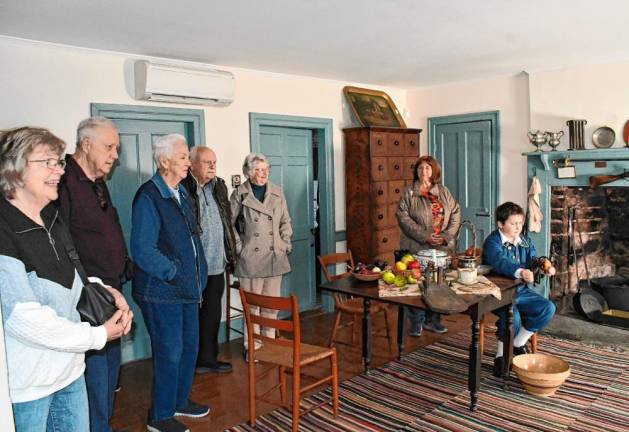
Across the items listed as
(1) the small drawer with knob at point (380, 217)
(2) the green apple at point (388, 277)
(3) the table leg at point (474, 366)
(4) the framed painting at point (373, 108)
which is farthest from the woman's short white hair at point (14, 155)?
(4) the framed painting at point (373, 108)

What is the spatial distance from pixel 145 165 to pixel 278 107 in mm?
1346

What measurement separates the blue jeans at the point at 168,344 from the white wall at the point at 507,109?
3.62m

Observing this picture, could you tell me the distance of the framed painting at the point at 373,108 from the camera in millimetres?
5219

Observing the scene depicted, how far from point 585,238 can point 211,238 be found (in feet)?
12.2

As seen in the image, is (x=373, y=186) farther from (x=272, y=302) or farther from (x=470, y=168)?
(x=272, y=302)

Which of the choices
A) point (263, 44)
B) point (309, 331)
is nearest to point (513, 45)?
point (263, 44)

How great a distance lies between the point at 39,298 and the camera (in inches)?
60.3

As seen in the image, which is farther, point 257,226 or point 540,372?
point 257,226

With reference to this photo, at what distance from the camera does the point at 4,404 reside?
1.20 m

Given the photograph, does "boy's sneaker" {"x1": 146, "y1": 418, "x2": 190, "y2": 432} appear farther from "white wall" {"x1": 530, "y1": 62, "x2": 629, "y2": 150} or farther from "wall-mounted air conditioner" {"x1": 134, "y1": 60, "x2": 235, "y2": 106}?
"white wall" {"x1": 530, "y1": 62, "x2": 629, "y2": 150}

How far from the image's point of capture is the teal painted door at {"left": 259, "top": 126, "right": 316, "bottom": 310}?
486 centimetres

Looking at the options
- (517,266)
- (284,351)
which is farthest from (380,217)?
(284,351)

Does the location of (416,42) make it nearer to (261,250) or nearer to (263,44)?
(263,44)

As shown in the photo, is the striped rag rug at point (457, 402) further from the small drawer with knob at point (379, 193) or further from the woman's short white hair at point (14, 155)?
the woman's short white hair at point (14, 155)
